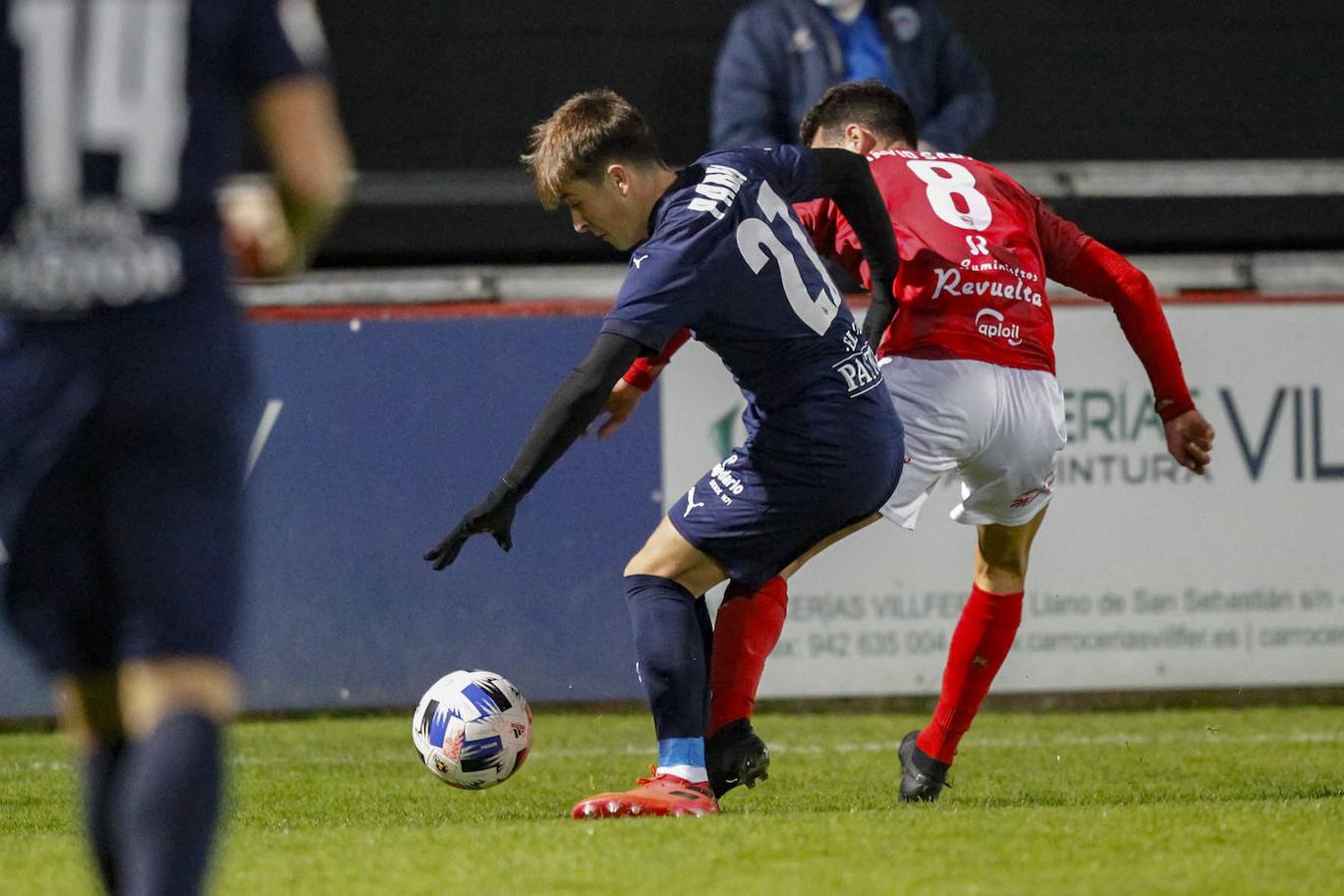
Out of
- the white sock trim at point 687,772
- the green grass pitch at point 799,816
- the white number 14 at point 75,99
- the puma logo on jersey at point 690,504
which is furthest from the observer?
the puma logo on jersey at point 690,504

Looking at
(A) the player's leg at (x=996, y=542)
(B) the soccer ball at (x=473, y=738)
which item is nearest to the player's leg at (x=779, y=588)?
(A) the player's leg at (x=996, y=542)

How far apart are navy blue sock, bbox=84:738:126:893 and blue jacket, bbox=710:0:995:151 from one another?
5396mm

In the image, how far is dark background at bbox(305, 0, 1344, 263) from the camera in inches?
343

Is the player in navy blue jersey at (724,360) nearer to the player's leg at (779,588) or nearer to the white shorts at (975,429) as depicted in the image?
the player's leg at (779,588)

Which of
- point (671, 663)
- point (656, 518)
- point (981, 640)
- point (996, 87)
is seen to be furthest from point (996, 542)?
point (996, 87)

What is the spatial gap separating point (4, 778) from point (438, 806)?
1.57 m

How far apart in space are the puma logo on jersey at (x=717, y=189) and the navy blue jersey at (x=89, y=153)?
2096mm

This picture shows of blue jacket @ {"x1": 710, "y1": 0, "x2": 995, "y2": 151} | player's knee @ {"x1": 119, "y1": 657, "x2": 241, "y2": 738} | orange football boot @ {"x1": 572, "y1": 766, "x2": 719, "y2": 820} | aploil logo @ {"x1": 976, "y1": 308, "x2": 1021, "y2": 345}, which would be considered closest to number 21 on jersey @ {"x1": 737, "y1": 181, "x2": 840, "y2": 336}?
aploil logo @ {"x1": 976, "y1": 308, "x2": 1021, "y2": 345}

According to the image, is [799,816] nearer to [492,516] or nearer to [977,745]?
[492,516]

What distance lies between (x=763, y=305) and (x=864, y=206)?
568mm

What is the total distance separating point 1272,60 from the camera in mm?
9039

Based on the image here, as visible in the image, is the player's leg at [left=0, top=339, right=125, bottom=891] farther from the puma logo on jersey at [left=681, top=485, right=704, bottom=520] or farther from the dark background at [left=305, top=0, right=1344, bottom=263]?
the dark background at [left=305, top=0, right=1344, bottom=263]

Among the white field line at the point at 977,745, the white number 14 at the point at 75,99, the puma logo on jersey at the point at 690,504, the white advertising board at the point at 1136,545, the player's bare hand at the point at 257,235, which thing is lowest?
the white field line at the point at 977,745

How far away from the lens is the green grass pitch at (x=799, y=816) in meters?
3.65
